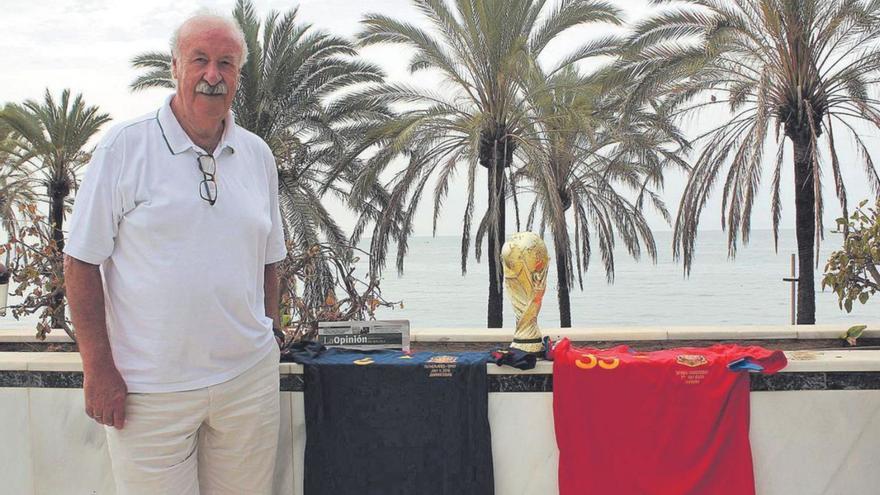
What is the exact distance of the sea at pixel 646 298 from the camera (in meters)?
27.2

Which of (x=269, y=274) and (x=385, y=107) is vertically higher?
(x=385, y=107)

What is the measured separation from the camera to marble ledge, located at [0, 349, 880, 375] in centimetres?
332

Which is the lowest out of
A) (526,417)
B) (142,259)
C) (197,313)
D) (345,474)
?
(345,474)

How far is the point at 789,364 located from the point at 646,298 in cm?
3449

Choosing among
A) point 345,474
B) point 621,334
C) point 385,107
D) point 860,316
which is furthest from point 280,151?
point 860,316

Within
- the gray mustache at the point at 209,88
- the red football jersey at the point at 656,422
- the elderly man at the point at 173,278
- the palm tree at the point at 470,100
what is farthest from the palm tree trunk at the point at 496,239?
the gray mustache at the point at 209,88

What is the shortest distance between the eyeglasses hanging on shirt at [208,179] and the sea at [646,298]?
11487mm

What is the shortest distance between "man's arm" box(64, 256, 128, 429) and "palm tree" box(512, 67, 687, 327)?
9465 mm

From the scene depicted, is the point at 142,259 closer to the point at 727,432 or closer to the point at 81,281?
the point at 81,281

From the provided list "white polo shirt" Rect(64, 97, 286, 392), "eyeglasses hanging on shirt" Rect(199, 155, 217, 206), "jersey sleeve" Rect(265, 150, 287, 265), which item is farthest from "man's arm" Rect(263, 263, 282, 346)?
"eyeglasses hanging on shirt" Rect(199, 155, 217, 206)

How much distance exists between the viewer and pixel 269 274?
3170mm

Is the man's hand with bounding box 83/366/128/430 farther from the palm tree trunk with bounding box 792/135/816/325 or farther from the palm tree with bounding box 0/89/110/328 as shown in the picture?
the palm tree with bounding box 0/89/110/328

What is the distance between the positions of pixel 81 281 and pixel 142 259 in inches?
7.5

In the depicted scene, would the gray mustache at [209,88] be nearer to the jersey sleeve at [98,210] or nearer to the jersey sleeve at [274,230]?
the jersey sleeve at [98,210]
